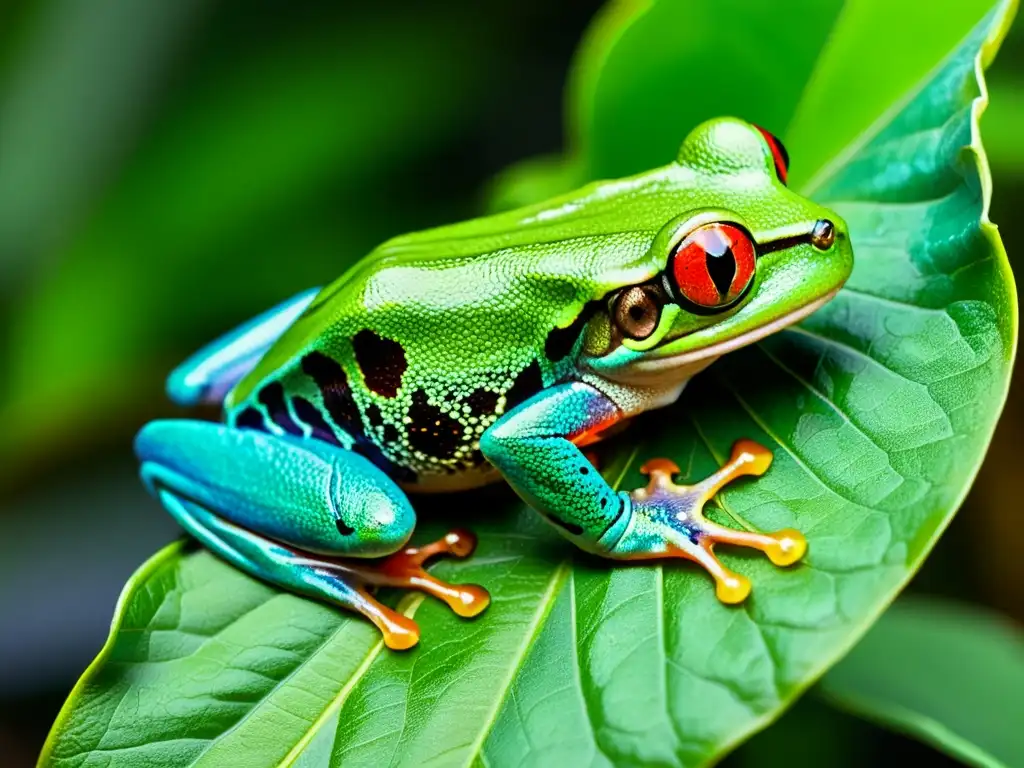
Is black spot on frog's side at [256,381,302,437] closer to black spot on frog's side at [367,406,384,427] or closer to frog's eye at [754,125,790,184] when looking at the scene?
black spot on frog's side at [367,406,384,427]

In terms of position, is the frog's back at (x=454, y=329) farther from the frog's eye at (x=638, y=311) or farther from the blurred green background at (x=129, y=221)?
the blurred green background at (x=129, y=221)

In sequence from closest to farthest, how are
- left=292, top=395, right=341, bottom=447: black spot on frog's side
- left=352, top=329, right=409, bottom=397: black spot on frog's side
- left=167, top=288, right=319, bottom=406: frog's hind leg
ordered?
left=352, top=329, right=409, bottom=397: black spot on frog's side
left=292, top=395, right=341, bottom=447: black spot on frog's side
left=167, top=288, right=319, bottom=406: frog's hind leg

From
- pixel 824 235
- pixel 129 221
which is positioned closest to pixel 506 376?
pixel 824 235

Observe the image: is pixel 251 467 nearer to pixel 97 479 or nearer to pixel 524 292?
pixel 524 292

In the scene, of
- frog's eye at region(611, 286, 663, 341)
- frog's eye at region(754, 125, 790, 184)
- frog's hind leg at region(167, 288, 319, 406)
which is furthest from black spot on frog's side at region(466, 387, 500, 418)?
frog's eye at region(754, 125, 790, 184)

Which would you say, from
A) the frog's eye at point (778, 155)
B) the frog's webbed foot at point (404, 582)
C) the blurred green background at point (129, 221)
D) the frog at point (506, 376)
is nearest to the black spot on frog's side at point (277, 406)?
the frog at point (506, 376)

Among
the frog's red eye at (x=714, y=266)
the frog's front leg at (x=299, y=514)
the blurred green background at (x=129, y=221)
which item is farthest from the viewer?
the blurred green background at (x=129, y=221)

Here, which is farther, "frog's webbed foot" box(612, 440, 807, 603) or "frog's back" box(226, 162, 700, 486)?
"frog's back" box(226, 162, 700, 486)
